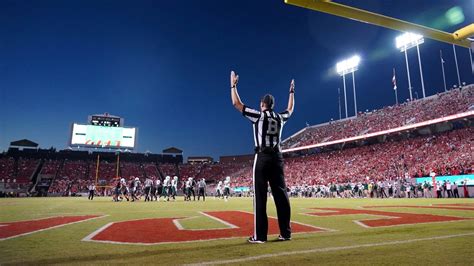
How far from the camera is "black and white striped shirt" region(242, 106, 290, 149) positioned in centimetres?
477

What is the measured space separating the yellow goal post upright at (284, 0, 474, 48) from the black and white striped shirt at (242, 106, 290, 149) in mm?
2608

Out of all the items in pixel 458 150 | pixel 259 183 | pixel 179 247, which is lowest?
pixel 179 247

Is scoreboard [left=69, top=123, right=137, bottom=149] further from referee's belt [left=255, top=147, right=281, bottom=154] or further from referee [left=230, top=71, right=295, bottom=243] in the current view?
referee's belt [left=255, top=147, right=281, bottom=154]

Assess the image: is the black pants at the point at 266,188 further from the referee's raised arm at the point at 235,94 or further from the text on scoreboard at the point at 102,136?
the text on scoreboard at the point at 102,136

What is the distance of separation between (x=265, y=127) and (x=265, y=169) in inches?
26.0

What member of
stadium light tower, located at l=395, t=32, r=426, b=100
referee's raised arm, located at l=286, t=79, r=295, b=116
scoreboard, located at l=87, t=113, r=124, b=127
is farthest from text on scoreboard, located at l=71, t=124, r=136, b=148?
referee's raised arm, located at l=286, t=79, r=295, b=116

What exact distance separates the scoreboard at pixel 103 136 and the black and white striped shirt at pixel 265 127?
50990mm

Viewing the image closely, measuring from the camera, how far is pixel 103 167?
202 feet

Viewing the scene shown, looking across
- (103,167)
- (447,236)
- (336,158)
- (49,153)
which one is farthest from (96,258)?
(49,153)

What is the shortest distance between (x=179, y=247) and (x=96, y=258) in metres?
1.06

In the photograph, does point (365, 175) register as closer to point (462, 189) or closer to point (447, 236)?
point (462, 189)

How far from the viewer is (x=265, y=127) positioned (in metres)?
4.82

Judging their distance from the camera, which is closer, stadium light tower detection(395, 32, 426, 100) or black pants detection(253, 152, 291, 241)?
black pants detection(253, 152, 291, 241)

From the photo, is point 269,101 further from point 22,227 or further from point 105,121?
point 105,121
